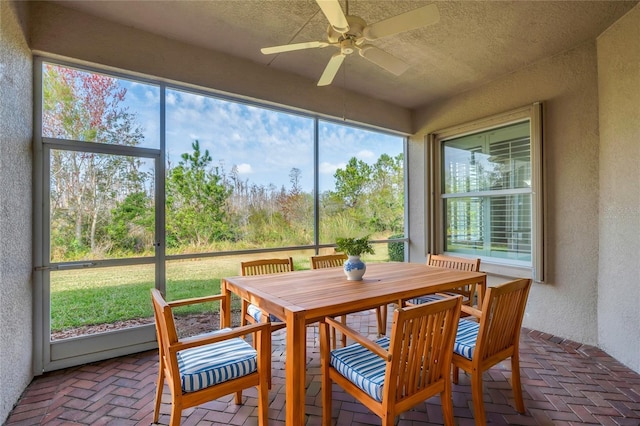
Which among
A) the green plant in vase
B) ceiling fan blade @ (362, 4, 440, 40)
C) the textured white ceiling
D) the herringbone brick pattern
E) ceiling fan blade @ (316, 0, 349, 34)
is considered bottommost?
the herringbone brick pattern

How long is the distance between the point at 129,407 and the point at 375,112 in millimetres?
4185

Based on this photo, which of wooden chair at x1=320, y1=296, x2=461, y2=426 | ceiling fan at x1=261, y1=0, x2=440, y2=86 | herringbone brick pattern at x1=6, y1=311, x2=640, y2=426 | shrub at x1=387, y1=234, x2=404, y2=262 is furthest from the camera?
shrub at x1=387, y1=234, x2=404, y2=262

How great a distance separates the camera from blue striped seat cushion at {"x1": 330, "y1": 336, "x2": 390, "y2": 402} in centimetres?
143

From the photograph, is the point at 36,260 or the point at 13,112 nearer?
the point at 13,112

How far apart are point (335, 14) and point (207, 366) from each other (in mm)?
2058

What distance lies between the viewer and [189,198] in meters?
3.06

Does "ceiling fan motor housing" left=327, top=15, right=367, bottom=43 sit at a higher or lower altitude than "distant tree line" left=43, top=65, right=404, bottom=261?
higher

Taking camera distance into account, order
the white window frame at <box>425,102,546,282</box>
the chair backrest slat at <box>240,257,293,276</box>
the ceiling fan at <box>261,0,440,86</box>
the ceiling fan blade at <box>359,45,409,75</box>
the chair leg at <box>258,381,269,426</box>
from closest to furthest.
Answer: the chair leg at <box>258,381,269,426</box>
the ceiling fan at <box>261,0,440,86</box>
the ceiling fan blade at <box>359,45,409,75</box>
the chair backrest slat at <box>240,257,293,276</box>
the white window frame at <box>425,102,546,282</box>

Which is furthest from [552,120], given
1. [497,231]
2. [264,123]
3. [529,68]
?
[264,123]

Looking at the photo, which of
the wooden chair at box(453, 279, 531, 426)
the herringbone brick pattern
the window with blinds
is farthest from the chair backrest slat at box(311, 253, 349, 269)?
the window with blinds

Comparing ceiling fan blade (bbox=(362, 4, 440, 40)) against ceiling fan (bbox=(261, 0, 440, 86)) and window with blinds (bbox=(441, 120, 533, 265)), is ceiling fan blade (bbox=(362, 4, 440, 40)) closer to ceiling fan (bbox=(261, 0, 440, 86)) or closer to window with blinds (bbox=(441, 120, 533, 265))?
ceiling fan (bbox=(261, 0, 440, 86))

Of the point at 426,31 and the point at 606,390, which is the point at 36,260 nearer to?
the point at 426,31

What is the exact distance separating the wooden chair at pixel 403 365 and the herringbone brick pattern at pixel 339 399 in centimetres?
44

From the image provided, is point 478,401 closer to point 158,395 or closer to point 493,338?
point 493,338
